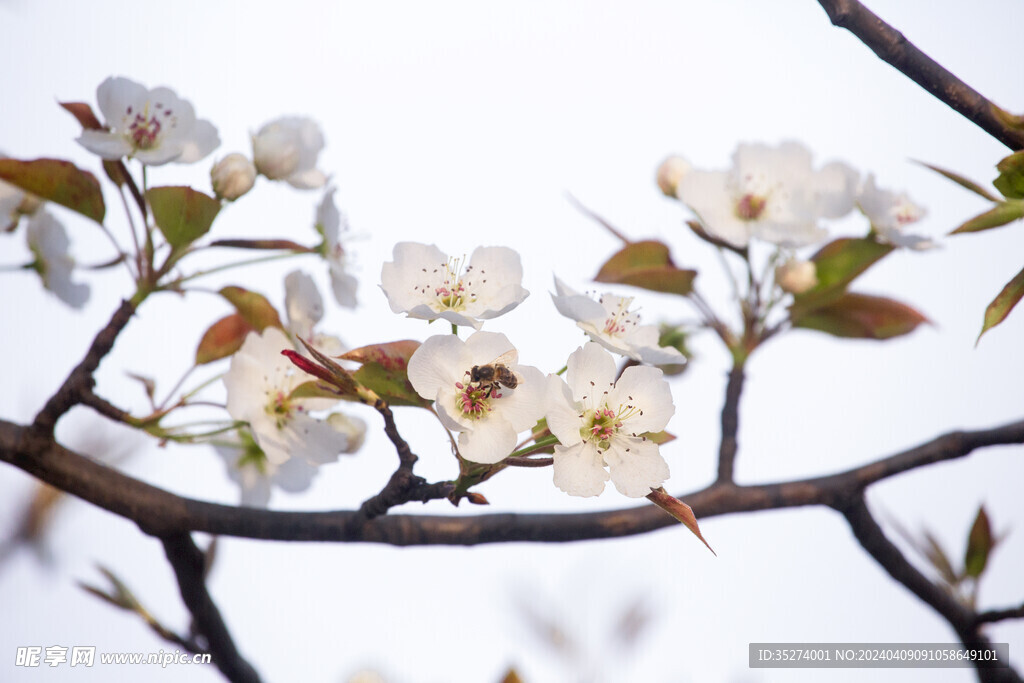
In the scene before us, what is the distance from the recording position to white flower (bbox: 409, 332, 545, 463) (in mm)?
694

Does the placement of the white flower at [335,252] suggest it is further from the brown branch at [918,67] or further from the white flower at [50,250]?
the brown branch at [918,67]

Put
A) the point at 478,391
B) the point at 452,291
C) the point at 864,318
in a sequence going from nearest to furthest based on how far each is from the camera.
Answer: the point at 478,391 < the point at 452,291 < the point at 864,318

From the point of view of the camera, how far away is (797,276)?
1.21 m

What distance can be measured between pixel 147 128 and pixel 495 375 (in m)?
0.61

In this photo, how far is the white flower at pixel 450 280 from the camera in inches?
30.6

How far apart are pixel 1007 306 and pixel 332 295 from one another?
2.58 feet

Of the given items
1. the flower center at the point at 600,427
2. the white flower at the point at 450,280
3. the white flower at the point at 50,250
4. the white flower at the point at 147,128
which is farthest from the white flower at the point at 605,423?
the white flower at the point at 50,250

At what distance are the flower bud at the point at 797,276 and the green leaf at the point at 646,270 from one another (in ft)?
0.43

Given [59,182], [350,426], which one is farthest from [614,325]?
[59,182]

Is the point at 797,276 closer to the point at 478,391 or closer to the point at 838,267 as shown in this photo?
the point at 838,267

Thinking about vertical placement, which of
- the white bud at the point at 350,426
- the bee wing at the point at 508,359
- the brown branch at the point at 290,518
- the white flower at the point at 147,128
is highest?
the white flower at the point at 147,128

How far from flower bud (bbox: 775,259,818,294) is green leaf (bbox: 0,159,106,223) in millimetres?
910

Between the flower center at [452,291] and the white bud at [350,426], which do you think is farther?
the white bud at [350,426]

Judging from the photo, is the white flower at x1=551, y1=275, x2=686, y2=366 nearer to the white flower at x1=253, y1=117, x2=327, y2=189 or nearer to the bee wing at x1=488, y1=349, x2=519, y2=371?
the bee wing at x1=488, y1=349, x2=519, y2=371
